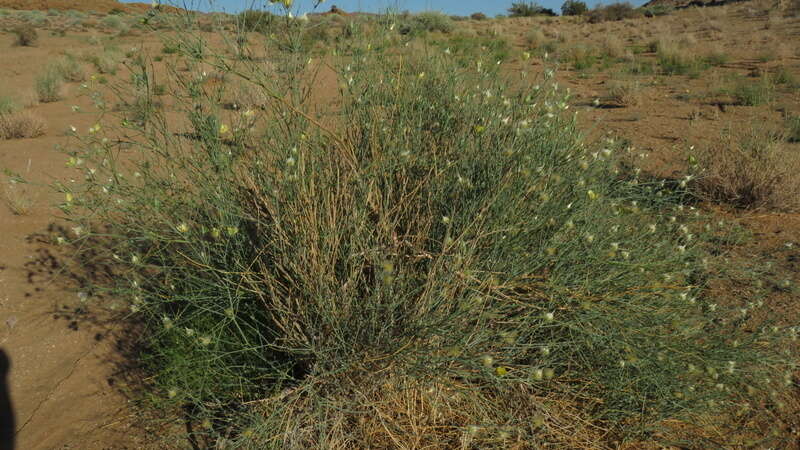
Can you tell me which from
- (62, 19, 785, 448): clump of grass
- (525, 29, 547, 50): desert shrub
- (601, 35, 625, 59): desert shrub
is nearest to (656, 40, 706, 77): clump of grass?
(601, 35, 625, 59): desert shrub

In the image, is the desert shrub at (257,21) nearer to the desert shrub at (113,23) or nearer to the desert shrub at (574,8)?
the desert shrub at (113,23)

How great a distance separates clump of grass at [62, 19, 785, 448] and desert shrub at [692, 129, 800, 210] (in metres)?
2.29

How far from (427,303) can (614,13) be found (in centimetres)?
2859

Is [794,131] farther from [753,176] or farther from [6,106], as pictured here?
[6,106]

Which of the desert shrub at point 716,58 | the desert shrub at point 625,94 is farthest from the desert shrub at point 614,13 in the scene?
the desert shrub at point 625,94

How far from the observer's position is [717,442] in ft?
7.36

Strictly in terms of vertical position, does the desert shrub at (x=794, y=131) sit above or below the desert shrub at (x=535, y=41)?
below

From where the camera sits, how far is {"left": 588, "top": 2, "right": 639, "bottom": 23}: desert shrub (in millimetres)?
25172

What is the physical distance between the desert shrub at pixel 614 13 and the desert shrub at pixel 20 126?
2568 centimetres

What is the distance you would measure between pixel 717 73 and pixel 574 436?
10084 mm

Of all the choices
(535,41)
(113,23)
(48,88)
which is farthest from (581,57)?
(113,23)

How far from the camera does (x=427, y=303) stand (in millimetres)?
1959

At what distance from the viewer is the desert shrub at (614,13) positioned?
25.2 m

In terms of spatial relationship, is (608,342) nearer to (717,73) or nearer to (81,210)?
(81,210)
